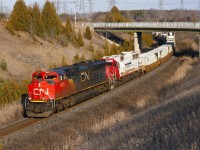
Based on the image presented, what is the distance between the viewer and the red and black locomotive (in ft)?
75.5

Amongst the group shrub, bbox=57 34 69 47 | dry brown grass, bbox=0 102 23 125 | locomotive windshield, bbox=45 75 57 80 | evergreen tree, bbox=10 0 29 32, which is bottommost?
dry brown grass, bbox=0 102 23 125

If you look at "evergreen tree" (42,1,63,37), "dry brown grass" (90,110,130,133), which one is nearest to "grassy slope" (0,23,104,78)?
"evergreen tree" (42,1,63,37)

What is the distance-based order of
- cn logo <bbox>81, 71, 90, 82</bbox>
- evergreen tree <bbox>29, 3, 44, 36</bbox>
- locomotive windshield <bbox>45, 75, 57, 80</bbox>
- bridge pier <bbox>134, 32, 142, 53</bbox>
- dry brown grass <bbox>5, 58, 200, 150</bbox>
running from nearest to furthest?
dry brown grass <bbox>5, 58, 200, 150</bbox>
locomotive windshield <bbox>45, 75, 57, 80</bbox>
cn logo <bbox>81, 71, 90, 82</bbox>
evergreen tree <bbox>29, 3, 44, 36</bbox>
bridge pier <bbox>134, 32, 142, 53</bbox>

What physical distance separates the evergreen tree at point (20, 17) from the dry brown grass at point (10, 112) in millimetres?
32434

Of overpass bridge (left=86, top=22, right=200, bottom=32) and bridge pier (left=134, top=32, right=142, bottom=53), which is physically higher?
overpass bridge (left=86, top=22, right=200, bottom=32)

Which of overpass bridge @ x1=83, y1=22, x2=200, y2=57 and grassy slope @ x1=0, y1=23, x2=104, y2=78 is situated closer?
grassy slope @ x1=0, y1=23, x2=104, y2=78

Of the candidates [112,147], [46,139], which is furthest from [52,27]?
[112,147]

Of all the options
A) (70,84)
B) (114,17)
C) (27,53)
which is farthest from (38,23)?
(114,17)

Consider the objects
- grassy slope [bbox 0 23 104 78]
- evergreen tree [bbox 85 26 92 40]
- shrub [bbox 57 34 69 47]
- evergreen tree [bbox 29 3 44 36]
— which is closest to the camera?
grassy slope [bbox 0 23 104 78]

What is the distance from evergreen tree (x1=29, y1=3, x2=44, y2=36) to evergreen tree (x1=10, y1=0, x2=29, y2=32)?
92 centimetres

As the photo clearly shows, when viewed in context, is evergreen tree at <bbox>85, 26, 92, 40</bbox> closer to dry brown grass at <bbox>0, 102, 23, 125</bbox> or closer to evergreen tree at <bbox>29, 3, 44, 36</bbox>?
evergreen tree at <bbox>29, 3, 44, 36</bbox>

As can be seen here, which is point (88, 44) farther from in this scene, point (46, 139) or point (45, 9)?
point (46, 139)

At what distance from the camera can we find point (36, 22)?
196 feet

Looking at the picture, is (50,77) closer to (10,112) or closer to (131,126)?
(10,112)
